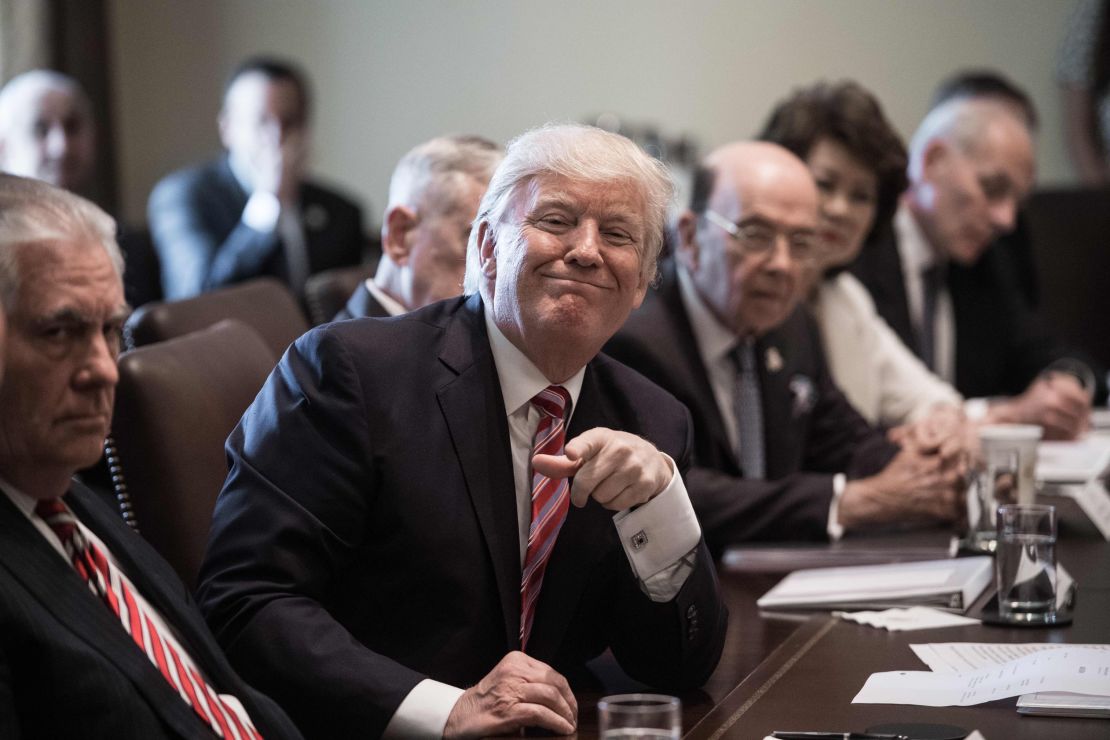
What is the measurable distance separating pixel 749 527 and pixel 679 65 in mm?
3638

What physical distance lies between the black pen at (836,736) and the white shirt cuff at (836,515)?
4.17ft

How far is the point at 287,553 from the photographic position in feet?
5.70

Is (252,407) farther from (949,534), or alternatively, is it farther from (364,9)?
(364,9)

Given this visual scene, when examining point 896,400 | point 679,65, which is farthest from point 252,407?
point 679,65

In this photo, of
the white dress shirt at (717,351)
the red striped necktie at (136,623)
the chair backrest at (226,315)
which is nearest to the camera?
the red striped necktie at (136,623)

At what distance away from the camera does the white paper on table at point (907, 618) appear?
2.08 metres

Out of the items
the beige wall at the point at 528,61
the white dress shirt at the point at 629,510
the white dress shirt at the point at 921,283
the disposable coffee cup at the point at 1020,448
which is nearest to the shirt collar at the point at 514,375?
the white dress shirt at the point at 629,510

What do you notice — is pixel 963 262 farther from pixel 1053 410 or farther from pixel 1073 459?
pixel 1073 459

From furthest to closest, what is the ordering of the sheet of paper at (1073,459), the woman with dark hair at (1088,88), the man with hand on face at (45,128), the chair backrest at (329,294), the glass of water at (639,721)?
the woman with dark hair at (1088,88), the man with hand on face at (45,128), the chair backrest at (329,294), the sheet of paper at (1073,459), the glass of water at (639,721)

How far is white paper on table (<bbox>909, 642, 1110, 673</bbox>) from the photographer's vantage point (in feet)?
6.07

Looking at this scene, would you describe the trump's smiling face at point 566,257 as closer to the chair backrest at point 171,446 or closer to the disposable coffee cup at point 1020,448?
the chair backrest at point 171,446

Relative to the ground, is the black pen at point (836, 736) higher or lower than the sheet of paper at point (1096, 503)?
higher

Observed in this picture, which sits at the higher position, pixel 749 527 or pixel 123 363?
pixel 123 363

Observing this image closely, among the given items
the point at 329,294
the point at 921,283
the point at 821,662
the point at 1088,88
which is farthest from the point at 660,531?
the point at 1088,88
